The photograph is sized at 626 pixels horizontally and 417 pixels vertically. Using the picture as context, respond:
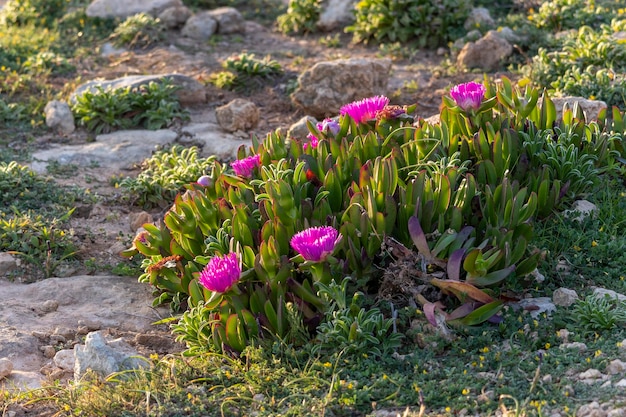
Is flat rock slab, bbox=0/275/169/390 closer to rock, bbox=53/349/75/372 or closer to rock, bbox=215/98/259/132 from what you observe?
rock, bbox=53/349/75/372

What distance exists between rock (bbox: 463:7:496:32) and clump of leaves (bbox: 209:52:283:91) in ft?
6.81

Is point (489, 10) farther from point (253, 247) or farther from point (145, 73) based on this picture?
point (253, 247)

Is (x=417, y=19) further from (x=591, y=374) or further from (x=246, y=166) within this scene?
(x=591, y=374)

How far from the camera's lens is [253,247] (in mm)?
4164

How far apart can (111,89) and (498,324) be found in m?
4.75

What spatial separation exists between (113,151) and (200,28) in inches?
135

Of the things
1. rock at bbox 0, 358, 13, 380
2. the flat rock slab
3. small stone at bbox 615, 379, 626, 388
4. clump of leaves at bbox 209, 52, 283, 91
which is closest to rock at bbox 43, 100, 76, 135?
clump of leaves at bbox 209, 52, 283, 91

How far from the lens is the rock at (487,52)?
7.91 meters

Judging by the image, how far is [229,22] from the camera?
9.98 m

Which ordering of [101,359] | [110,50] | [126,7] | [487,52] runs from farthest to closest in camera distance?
[126,7] → [110,50] → [487,52] → [101,359]

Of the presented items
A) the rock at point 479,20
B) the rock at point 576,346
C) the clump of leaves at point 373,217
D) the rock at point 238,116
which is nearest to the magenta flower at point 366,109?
the clump of leaves at point 373,217

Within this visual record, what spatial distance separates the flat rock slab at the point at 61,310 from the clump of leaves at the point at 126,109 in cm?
263

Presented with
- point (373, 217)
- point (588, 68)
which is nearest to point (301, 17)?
point (588, 68)

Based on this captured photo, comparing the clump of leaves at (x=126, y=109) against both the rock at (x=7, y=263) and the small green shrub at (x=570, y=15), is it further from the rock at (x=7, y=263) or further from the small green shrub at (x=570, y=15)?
the small green shrub at (x=570, y=15)
